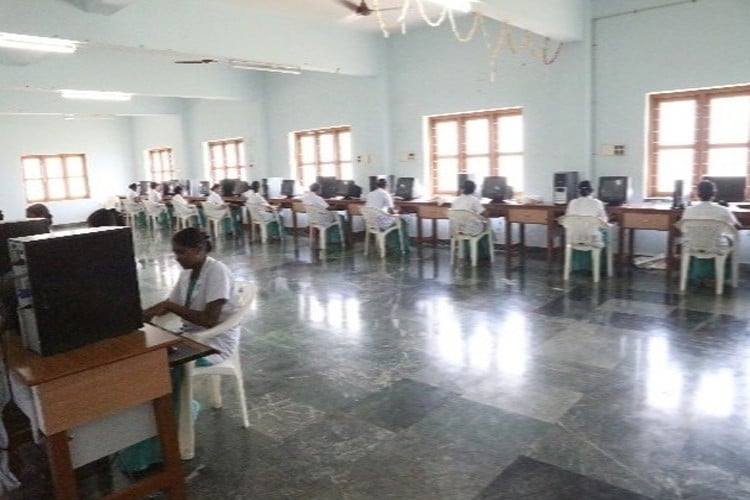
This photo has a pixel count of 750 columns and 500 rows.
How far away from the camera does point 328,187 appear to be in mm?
9258

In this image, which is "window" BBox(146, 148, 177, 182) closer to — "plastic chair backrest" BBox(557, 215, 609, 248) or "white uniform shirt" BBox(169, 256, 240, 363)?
"plastic chair backrest" BBox(557, 215, 609, 248)

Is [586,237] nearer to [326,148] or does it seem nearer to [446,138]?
[446,138]

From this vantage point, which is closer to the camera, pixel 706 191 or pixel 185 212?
pixel 706 191

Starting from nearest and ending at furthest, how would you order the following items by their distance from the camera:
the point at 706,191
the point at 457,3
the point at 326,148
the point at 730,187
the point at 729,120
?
the point at 457,3 < the point at 706,191 < the point at 730,187 < the point at 729,120 < the point at 326,148

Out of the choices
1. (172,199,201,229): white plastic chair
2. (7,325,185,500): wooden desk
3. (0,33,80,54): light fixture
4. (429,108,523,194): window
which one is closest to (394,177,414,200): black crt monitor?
(429,108,523,194): window

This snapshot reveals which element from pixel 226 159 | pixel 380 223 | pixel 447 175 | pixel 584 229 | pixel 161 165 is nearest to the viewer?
pixel 584 229

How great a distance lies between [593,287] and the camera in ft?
17.8

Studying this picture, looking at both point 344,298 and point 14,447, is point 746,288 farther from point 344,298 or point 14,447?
point 14,447

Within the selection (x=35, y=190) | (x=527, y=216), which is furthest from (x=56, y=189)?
(x=527, y=216)

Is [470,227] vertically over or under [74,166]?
under

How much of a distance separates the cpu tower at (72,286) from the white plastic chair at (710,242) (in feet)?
15.5

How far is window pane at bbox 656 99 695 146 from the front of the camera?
20.4 ft

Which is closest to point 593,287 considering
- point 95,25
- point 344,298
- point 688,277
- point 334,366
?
point 688,277

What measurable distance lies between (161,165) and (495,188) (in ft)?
34.5
